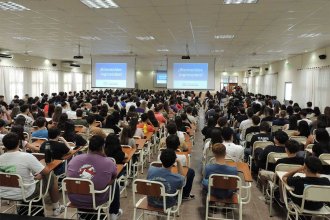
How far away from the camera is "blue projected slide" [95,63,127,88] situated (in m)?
12.6

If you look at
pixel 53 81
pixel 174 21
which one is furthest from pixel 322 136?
pixel 53 81

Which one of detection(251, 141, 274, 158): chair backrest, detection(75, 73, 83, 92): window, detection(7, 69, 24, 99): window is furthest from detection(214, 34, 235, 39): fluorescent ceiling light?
detection(75, 73, 83, 92): window

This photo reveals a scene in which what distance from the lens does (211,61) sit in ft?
38.7

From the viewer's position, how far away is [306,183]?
3068 millimetres

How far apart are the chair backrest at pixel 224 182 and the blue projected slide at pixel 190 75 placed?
9079 mm

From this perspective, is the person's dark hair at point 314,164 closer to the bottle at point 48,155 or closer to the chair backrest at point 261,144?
the chair backrest at point 261,144

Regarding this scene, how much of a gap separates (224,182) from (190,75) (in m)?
9.25

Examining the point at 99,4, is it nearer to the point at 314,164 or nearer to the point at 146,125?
the point at 146,125

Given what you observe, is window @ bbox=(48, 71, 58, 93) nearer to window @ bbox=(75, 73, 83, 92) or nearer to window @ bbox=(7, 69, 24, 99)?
window @ bbox=(7, 69, 24, 99)

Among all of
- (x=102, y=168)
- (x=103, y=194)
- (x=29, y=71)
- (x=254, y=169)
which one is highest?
(x=29, y=71)

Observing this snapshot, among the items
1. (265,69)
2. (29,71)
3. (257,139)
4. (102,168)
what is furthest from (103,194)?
(265,69)

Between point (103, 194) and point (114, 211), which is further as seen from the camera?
Result: point (114, 211)

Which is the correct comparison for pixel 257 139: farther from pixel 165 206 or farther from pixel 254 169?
pixel 165 206

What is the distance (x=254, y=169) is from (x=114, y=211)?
3.32 m
